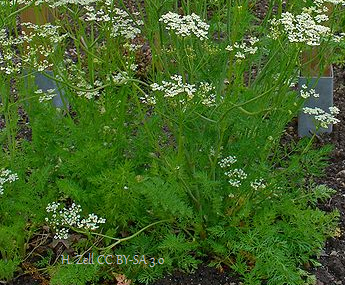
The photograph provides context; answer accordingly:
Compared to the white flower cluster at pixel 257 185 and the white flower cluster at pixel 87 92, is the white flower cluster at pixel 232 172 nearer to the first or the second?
the white flower cluster at pixel 257 185

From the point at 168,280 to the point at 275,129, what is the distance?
1.00 metres

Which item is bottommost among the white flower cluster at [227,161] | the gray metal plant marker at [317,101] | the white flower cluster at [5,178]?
the gray metal plant marker at [317,101]

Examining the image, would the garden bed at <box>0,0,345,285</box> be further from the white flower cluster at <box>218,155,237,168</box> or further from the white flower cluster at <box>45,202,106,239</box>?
the white flower cluster at <box>45,202,106,239</box>

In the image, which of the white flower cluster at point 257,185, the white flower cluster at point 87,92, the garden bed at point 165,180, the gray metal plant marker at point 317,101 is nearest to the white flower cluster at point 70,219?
the garden bed at point 165,180

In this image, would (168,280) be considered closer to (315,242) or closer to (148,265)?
(148,265)

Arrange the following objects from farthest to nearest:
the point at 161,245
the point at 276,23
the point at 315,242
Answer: the point at 315,242 → the point at 161,245 → the point at 276,23

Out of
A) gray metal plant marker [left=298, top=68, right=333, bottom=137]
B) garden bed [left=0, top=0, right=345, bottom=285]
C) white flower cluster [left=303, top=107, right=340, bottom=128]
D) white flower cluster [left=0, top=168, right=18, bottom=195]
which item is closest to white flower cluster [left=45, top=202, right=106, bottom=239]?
garden bed [left=0, top=0, right=345, bottom=285]

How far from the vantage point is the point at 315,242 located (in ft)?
11.5

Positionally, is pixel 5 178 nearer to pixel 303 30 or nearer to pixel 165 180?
pixel 165 180

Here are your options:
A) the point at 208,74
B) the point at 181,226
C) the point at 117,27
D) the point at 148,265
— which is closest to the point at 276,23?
the point at 208,74

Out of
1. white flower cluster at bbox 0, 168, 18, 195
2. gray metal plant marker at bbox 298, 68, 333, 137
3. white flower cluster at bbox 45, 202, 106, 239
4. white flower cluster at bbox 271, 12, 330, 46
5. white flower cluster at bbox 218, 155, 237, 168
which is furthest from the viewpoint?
gray metal plant marker at bbox 298, 68, 333, 137

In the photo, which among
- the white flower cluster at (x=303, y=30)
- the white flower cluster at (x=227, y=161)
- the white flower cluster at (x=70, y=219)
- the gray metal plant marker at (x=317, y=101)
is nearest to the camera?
the white flower cluster at (x=303, y=30)

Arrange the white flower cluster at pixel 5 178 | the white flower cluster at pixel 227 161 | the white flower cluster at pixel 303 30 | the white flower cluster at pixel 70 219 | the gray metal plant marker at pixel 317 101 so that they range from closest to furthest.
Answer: the white flower cluster at pixel 303 30
the white flower cluster at pixel 70 219
the white flower cluster at pixel 5 178
the white flower cluster at pixel 227 161
the gray metal plant marker at pixel 317 101

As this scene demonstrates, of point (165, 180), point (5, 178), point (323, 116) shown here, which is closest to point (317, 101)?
point (323, 116)
